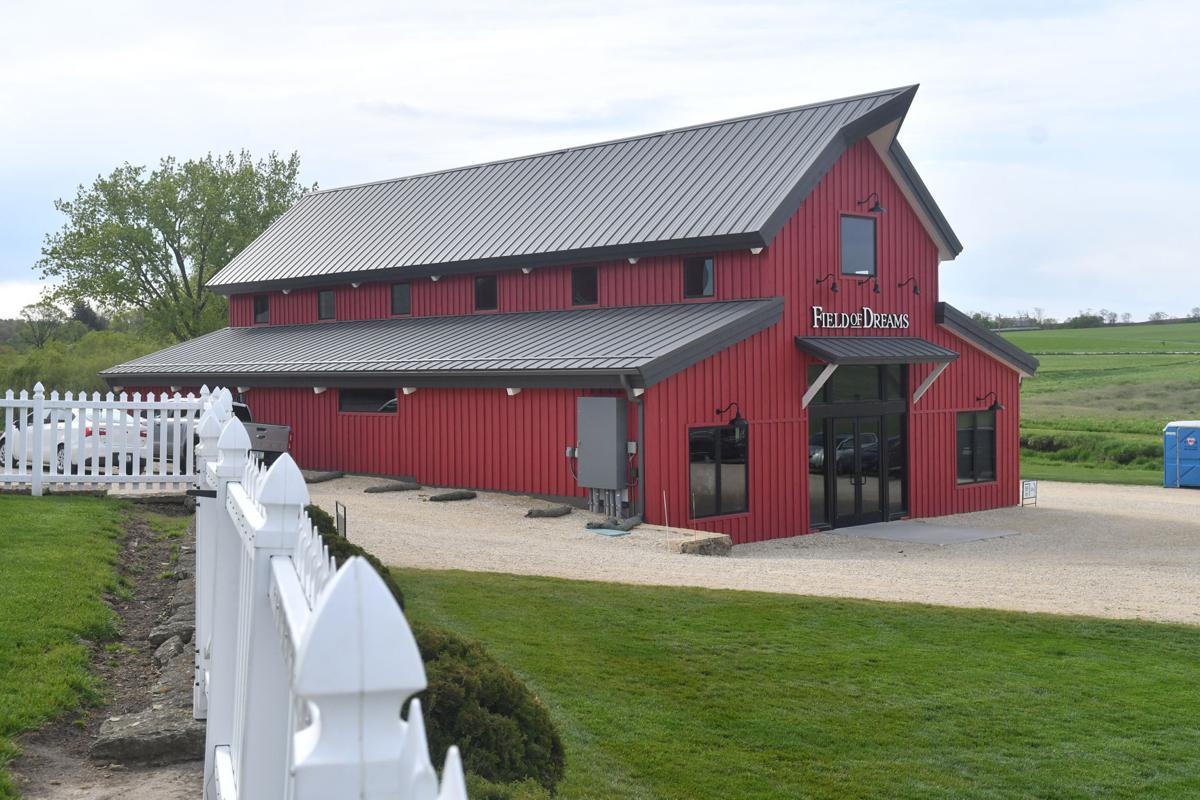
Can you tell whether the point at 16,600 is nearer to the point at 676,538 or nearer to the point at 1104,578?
the point at 676,538

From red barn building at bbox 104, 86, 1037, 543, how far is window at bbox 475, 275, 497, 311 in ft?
0.18

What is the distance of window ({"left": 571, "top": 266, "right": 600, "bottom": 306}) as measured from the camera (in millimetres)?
26438

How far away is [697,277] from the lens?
80.5 ft

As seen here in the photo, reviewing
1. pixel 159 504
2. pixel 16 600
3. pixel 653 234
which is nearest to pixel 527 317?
pixel 653 234

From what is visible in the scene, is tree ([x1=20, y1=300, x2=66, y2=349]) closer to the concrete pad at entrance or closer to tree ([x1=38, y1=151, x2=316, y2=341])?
tree ([x1=38, y1=151, x2=316, y2=341])

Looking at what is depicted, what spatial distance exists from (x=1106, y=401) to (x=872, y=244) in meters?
41.4

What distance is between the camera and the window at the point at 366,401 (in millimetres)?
26016

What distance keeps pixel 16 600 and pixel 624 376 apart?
12.1 meters

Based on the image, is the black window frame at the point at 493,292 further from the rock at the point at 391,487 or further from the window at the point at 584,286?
the rock at the point at 391,487

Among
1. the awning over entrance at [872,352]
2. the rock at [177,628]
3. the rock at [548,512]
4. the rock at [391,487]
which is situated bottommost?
the rock at [177,628]

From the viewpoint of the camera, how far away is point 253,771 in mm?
3541

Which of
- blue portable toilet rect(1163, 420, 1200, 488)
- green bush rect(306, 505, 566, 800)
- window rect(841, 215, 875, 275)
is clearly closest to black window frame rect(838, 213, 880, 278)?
window rect(841, 215, 875, 275)

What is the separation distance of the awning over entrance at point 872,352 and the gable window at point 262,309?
59.4 ft

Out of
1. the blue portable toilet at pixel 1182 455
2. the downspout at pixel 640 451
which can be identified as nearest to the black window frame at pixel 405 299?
the downspout at pixel 640 451
